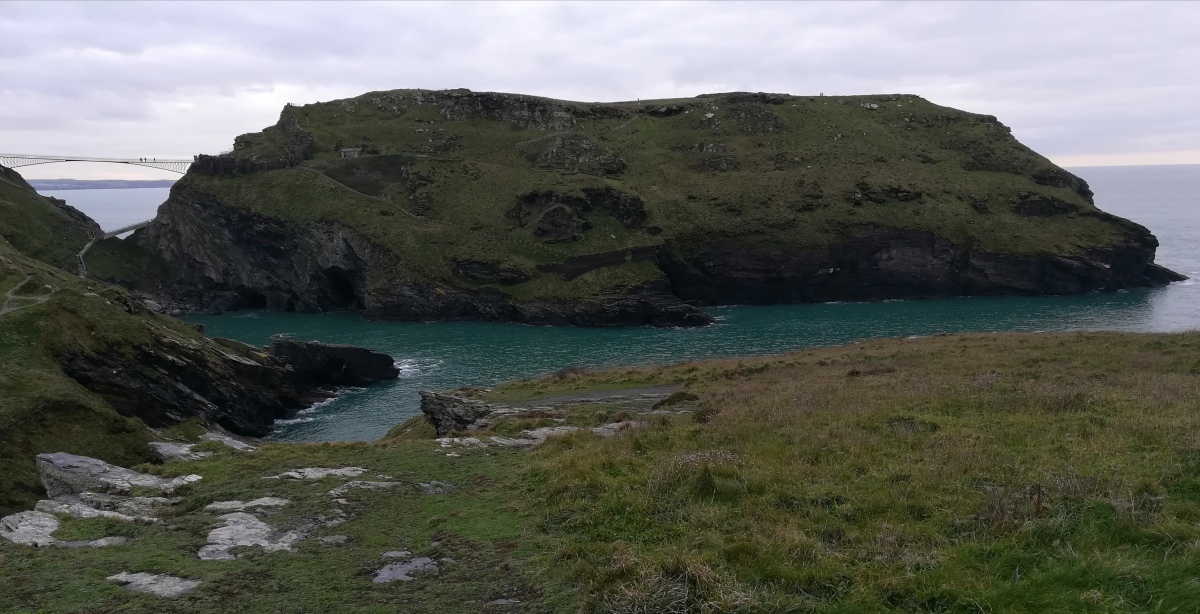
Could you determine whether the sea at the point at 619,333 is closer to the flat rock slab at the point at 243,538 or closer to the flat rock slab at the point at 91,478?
the flat rock slab at the point at 91,478

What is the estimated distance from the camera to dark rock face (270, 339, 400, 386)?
60312 mm

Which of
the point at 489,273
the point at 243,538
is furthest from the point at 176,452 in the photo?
the point at 489,273

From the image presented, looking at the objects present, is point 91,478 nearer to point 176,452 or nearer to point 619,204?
point 176,452

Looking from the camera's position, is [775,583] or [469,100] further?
[469,100]

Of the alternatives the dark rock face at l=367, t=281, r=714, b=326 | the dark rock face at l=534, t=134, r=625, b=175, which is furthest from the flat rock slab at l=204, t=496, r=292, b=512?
the dark rock face at l=534, t=134, r=625, b=175

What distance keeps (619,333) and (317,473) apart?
70032mm

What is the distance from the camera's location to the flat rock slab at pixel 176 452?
25.5 meters

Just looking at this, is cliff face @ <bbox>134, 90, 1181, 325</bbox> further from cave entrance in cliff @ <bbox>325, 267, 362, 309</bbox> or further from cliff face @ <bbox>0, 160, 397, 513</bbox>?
cliff face @ <bbox>0, 160, 397, 513</bbox>

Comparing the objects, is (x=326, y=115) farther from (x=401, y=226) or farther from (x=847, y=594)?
(x=847, y=594)

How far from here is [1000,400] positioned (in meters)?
21.0

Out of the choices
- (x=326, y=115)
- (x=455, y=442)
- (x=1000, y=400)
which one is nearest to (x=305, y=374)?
(x=455, y=442)

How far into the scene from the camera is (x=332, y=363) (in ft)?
203

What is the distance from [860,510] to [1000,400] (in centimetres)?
→ 1157

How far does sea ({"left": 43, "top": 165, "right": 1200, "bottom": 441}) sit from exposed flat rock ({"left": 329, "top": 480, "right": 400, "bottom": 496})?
31.6m
